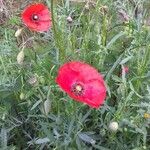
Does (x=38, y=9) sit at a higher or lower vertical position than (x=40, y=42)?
higher

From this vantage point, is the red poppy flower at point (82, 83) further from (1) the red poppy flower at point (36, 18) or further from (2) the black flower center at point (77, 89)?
(1) the red poppy flower at point (36, 18)

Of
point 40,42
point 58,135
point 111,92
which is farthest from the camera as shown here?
point 40,42

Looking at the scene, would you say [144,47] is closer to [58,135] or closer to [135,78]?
[135,78]

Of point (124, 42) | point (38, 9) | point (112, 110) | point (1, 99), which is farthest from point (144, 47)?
point (1, 99)

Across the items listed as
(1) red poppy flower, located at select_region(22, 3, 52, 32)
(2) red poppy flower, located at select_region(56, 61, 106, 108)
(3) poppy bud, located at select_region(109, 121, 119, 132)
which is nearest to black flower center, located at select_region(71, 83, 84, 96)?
(2) red poppy flower, located at select_region(56, 61, 106, 108)

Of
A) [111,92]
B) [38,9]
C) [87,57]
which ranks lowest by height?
[111,92]

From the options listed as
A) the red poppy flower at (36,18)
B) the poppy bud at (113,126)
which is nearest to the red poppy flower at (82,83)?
the poppy bud at (113,126)

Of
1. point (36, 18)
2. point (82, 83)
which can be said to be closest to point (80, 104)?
point (82, 83)

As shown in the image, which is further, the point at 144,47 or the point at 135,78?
the point at 144,47
